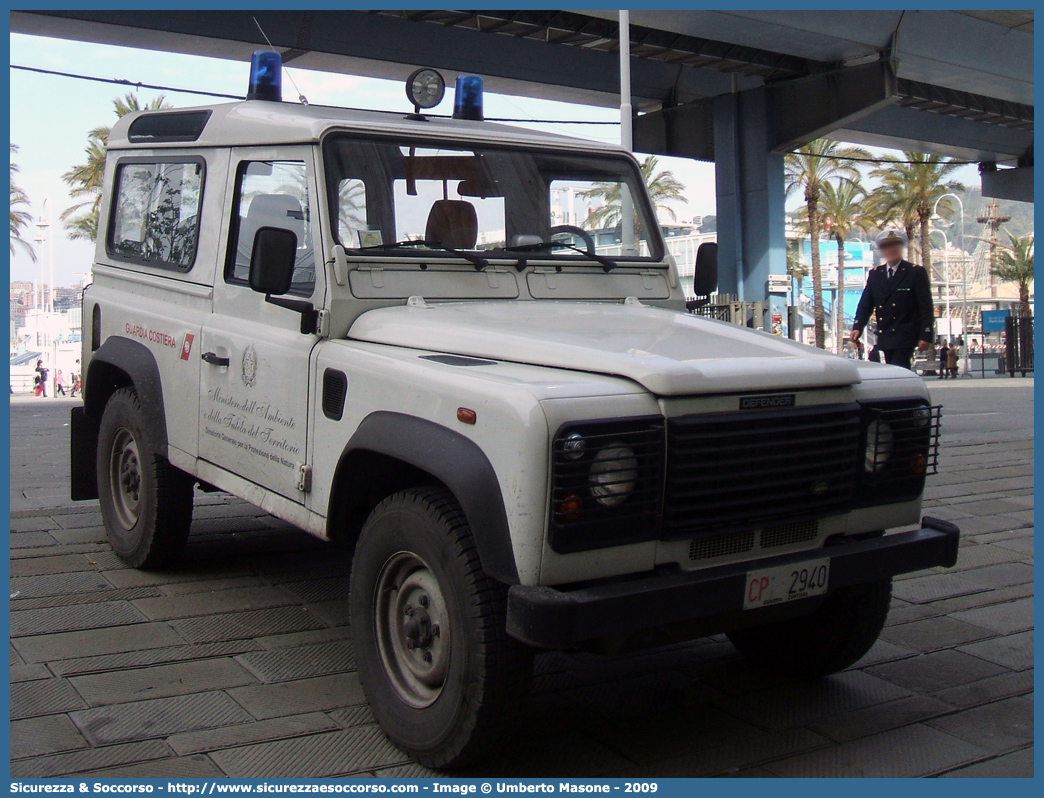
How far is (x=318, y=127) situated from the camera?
4523 mm

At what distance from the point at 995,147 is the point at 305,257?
1220 inches

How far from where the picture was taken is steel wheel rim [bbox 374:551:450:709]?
3.52 metres

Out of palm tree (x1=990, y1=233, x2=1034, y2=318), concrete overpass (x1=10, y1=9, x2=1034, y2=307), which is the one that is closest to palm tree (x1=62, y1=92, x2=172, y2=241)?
concrete overpass (x1=10, y1=9, x2=1034, y2=307)

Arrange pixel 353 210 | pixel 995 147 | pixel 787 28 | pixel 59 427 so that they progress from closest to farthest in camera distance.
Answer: pixel 353 210
pixel 59 427
pixel 787 28
pixel 995 147

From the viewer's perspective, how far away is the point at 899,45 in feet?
65.1

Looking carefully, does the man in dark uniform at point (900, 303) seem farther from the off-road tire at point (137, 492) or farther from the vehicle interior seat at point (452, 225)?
the off-road tire at point (137, 492)

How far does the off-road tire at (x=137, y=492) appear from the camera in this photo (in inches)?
220

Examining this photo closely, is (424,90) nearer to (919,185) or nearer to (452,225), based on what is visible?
(452,225)

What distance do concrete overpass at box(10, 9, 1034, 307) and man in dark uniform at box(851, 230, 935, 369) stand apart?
10.4m

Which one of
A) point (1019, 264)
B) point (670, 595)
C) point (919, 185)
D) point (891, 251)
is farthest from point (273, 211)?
point (1019, 264)

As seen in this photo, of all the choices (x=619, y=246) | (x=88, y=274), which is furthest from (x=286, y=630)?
(x=88, y=274)

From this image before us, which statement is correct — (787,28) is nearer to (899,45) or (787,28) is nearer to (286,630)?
(899,45)

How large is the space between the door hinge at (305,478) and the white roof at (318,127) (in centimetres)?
135

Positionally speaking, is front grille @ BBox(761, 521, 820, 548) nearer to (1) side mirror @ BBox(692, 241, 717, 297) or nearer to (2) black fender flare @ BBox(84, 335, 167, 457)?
(1) side mirror @ BBox(692, 241, 717, 297)
